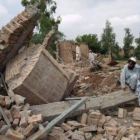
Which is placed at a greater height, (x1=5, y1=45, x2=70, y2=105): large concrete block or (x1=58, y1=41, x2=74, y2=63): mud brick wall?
(x1=58, y1=41, x2=74, y2=63): mud brick wall

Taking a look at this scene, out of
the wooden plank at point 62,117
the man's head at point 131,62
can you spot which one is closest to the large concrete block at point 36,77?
the wooden plank at point 62,117

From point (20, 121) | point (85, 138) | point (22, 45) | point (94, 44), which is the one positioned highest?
point (94, 44)

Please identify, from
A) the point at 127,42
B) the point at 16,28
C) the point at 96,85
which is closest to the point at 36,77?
the point at 16,28

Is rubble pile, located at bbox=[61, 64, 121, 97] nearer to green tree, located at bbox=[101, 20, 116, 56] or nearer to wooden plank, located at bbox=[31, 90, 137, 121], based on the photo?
wooden plank, located at bbox=[31, 90, 137, 121]

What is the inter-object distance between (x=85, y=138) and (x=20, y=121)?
1.15m

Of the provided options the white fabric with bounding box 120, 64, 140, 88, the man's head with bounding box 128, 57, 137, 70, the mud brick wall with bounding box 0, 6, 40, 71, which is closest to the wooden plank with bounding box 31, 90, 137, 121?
the white fabric with bounding box 120, 64, 140, 88

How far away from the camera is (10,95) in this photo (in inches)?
190

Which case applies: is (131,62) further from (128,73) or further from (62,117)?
(62,117)

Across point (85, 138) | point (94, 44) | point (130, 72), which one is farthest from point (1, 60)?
point (94, 44)

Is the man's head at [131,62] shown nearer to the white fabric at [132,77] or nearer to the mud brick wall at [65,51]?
the white fabric at [132,77]

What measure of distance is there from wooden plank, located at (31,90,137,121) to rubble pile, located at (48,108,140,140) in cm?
23

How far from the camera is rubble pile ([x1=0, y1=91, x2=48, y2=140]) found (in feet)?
12.6

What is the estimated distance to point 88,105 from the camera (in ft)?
17.4

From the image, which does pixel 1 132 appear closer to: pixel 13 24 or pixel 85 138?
pixel 85 138
